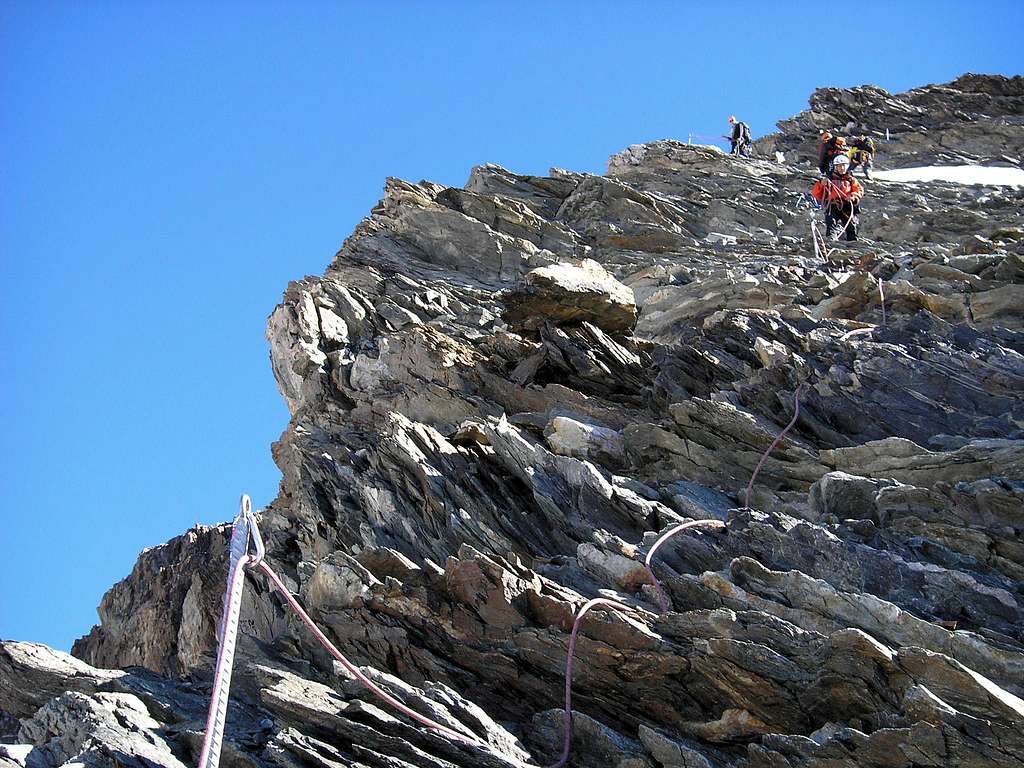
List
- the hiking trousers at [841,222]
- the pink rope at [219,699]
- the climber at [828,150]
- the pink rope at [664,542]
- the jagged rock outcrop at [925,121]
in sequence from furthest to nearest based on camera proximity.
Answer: the jagged rock outcrop at [925,121] → the hiking trousers at [841,222] → the climber at [828,150] → the pink rope at [664,542] → the pink rope at [219,699]

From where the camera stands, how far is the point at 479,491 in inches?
701

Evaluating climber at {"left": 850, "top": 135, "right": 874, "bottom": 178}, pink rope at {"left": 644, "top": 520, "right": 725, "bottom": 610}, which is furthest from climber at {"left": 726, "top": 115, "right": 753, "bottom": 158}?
pink rope at {"left": 644, "top": 520, "right": 725, "bottom": 610}

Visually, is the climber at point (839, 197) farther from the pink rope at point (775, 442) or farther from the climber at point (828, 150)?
the pink rope at point (775, 442)

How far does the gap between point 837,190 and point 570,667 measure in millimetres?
23896

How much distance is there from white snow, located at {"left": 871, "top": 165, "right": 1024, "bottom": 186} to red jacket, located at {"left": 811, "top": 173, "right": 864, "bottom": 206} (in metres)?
11.8

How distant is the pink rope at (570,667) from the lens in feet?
37.4

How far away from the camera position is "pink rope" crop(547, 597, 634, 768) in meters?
11.4

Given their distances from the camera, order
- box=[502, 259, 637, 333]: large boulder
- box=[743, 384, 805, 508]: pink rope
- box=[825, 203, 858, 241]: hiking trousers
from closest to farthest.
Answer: box=[743, 384, 805, 508]: pink rope < box=[502, 259, 637, 333]: large boulder < box=[825, 203, 858, 241]: hiking trousers

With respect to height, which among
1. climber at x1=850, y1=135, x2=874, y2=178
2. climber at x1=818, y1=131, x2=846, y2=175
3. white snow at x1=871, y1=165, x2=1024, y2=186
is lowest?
climber at x1=818, y1=131, x2=846, y2=175

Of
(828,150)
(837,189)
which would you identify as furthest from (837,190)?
(828,150)

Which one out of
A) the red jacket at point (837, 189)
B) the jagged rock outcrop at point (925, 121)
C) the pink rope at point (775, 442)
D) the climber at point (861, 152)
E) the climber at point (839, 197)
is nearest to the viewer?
the pink rope at point (775, 442)

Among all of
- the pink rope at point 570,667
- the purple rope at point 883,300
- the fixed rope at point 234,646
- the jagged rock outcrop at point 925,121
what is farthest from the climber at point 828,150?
the pink rope at point 570,667

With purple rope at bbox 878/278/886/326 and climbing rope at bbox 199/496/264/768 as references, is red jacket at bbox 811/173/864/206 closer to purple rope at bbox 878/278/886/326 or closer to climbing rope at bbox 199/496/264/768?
purple rope at bbox 878/278/886/326

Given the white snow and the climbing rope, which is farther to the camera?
the white snow
